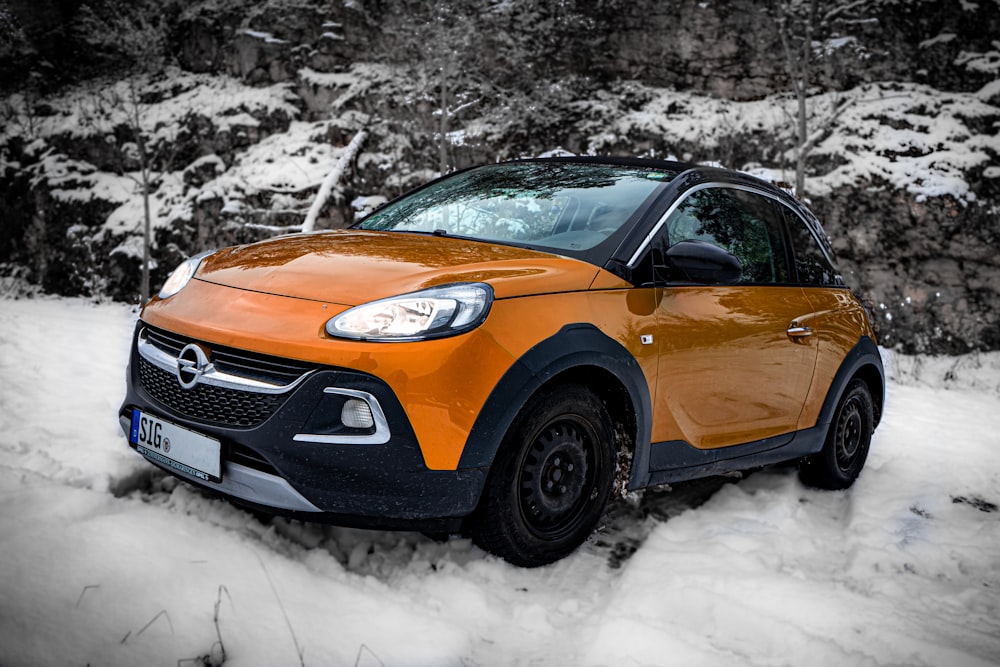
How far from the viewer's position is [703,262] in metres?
2.65

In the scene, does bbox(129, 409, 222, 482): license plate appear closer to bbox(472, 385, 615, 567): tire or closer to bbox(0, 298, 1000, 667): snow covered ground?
bbox(0, 298, 1000, 667): snow covered ground

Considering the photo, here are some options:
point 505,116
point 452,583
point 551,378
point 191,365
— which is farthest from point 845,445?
point 505,116

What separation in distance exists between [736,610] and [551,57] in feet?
49.9

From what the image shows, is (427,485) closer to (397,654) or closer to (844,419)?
(397,654)

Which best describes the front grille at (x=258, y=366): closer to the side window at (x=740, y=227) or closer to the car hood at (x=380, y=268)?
the car hood at (x=380, y=268)

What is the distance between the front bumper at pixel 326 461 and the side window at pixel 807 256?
8.05 feet

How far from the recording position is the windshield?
9.54 feet

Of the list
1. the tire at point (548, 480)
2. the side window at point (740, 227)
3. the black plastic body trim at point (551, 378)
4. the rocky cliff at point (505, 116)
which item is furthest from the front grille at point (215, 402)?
the rocky cliff at point (505, 116)

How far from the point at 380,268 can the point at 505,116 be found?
1322 centimetres

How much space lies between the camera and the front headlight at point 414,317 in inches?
82.9

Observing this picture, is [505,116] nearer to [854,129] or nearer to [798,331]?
[854,129]

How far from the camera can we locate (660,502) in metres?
3.46

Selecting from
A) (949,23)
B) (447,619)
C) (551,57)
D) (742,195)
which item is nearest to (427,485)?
(447,619)

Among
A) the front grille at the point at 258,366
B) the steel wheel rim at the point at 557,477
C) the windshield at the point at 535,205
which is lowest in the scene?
the steel wheel rim at the point at 557,477
